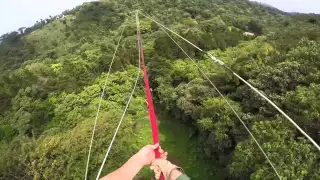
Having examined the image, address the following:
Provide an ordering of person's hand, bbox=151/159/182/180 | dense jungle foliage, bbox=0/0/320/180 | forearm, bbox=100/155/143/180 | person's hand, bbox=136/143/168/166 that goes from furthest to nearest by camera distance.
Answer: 1. dense jungle foliage, bbox=0/0/320/180
2. person's hand, bbox=136/143/168/166
3. forearm, bbox=100/155/143/180
4. person's hand, bbox=151/159/182/180

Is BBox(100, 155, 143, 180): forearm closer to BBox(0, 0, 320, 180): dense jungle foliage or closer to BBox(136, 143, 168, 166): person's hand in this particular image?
BBox(136, 143, 168, 166): person's hand

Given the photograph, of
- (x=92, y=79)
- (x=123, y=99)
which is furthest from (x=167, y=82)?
(x=92, y=79)

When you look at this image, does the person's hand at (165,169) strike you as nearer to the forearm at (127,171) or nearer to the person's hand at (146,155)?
the person's hand at (146,155)

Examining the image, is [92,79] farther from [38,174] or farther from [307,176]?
[307,176]

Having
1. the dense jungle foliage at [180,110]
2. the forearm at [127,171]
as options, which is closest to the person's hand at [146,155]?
the forearm at [127,171]

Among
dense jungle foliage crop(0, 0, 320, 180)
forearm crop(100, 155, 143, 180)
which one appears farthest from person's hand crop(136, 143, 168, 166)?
dense jungle foliage crop(0, 0, 320, 180)

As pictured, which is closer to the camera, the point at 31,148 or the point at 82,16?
the point at 31,148
